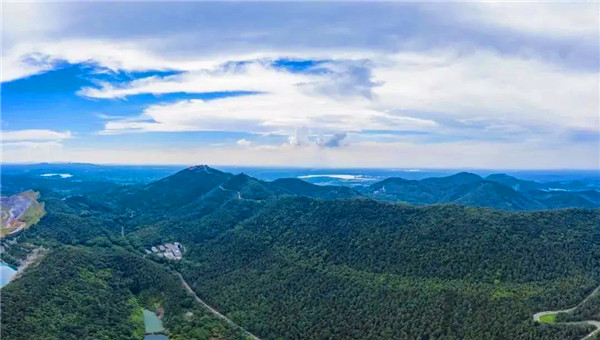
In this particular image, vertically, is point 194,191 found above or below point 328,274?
above

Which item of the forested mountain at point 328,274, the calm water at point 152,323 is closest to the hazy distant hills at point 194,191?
the forested mountain at point 328,274

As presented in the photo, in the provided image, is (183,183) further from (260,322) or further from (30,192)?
(260,322)

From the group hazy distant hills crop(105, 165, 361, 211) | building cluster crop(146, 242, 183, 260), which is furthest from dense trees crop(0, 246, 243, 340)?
hazy distant hills crop(105, 165, 361, 211)

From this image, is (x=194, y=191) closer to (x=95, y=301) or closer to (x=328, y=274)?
(x=328, y=274)

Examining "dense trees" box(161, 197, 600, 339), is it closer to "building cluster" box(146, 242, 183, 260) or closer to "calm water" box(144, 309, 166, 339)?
"building cluster" box(146, 242, 183, 260)

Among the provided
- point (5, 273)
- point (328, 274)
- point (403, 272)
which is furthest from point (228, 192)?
point (403, 272)

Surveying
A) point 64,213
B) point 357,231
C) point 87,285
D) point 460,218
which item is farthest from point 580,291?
point 64,213
